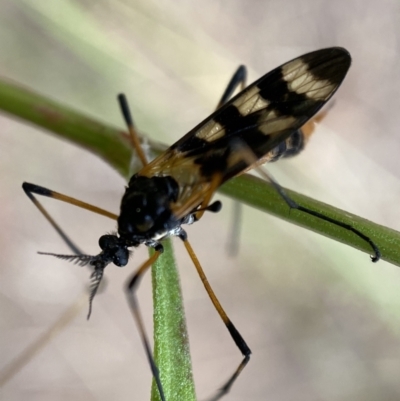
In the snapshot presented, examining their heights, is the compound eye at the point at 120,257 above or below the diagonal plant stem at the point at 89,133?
below

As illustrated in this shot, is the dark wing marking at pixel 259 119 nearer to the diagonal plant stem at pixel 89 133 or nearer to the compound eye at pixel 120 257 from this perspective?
the diagonal plant stem at pixel 89 133

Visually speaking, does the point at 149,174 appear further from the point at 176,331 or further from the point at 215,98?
the point at 215,98

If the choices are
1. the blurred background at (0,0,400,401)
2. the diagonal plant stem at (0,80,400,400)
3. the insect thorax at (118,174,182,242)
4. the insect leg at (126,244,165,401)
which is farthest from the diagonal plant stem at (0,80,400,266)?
the blurred background at (0,0,400,401)

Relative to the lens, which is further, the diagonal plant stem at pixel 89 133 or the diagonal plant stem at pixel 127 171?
the diagonal plant stem at pixel 89 133

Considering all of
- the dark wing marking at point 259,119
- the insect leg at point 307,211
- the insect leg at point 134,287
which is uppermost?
the dark wing marking at point 259,119

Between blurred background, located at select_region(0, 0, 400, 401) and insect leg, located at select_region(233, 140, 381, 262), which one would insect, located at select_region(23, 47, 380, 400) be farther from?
blurred background, located at select_region(0, 0, 400, 401)

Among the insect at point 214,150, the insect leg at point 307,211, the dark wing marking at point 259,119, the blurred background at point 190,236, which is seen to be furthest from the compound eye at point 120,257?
the blurred background at point 190,236

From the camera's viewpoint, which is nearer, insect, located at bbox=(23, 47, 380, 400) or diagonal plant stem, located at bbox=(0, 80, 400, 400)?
diagonal plant stem, located at bbox=(0, 80, 400, 400)

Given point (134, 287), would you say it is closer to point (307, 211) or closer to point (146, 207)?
point (146, 207)

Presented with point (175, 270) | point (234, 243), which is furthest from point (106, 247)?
point (234, 243)
